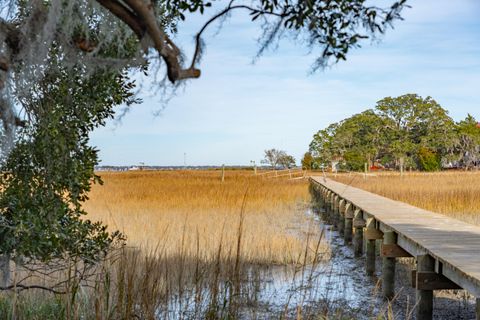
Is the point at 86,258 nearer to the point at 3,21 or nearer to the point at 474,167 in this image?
the point at 3,21

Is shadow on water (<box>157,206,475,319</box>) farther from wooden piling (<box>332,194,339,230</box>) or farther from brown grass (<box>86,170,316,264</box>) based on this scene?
wooden piling (<box>332,194,339,230</box>)

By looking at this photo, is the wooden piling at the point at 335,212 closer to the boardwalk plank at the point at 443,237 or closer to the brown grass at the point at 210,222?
the brown grass at the point at 210,222

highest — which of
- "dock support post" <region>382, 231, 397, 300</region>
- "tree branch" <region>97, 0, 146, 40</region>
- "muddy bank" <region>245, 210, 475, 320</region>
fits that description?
"tree branch" <region>97, 0, 146, 40</region>

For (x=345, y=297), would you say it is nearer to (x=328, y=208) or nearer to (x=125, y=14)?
(x=125, y=14)

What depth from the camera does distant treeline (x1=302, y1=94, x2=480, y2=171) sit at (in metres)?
48.1

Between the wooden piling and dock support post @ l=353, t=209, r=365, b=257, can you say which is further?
the wooden piling

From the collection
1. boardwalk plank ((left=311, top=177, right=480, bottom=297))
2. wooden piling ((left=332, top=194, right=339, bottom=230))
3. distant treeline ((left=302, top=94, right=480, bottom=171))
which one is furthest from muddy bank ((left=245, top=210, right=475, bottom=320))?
distant treeline ((left=302, top=94, right=480, bottom=171))

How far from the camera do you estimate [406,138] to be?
48250mm

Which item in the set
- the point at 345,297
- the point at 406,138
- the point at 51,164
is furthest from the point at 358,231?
the point at 406,138

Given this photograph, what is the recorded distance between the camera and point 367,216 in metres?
7.42

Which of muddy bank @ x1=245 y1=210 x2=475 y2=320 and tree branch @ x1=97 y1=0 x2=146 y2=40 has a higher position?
tree branch @ x1=97 y1=0 x2=146 y2=40

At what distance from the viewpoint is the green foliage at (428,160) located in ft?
159

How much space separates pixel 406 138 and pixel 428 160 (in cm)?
265

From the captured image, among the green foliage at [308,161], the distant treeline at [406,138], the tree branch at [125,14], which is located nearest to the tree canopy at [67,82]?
the tree branch at [125,14]
